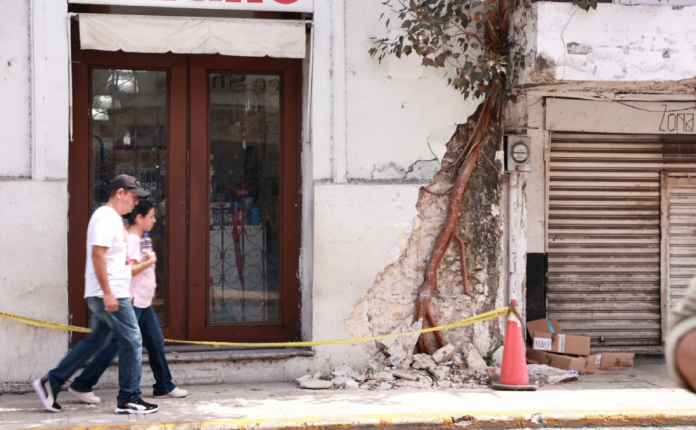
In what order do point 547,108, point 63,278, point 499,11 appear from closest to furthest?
point 63,278 < point 499,11 < point 547,108

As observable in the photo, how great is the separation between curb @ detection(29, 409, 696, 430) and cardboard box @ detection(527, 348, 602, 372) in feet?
5.17

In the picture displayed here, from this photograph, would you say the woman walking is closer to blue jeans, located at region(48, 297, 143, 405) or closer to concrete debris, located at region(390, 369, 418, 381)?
blue jeans, located at region(48, 297, 143, 405)

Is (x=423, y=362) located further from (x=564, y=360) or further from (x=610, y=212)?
(x=610, y=212)

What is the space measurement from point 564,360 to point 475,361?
105 centimetres

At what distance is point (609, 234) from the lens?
30.0ft

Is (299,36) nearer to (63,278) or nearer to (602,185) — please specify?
(63,278)

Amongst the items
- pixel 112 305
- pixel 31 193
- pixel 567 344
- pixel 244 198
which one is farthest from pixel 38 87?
pixel 567 344

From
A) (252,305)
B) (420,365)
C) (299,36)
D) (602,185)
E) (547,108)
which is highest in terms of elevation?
(299,36)

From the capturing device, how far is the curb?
571cm

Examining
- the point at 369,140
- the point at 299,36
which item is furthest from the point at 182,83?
the point at 369,140

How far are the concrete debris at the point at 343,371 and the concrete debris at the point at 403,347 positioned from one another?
0.42 meters

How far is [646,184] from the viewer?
30.1 ft

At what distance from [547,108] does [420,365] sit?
11.4 ft

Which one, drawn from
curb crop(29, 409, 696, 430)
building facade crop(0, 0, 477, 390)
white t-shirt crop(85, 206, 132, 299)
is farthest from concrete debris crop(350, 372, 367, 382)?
white t-shirt crop(85, 206, 132, 299)
